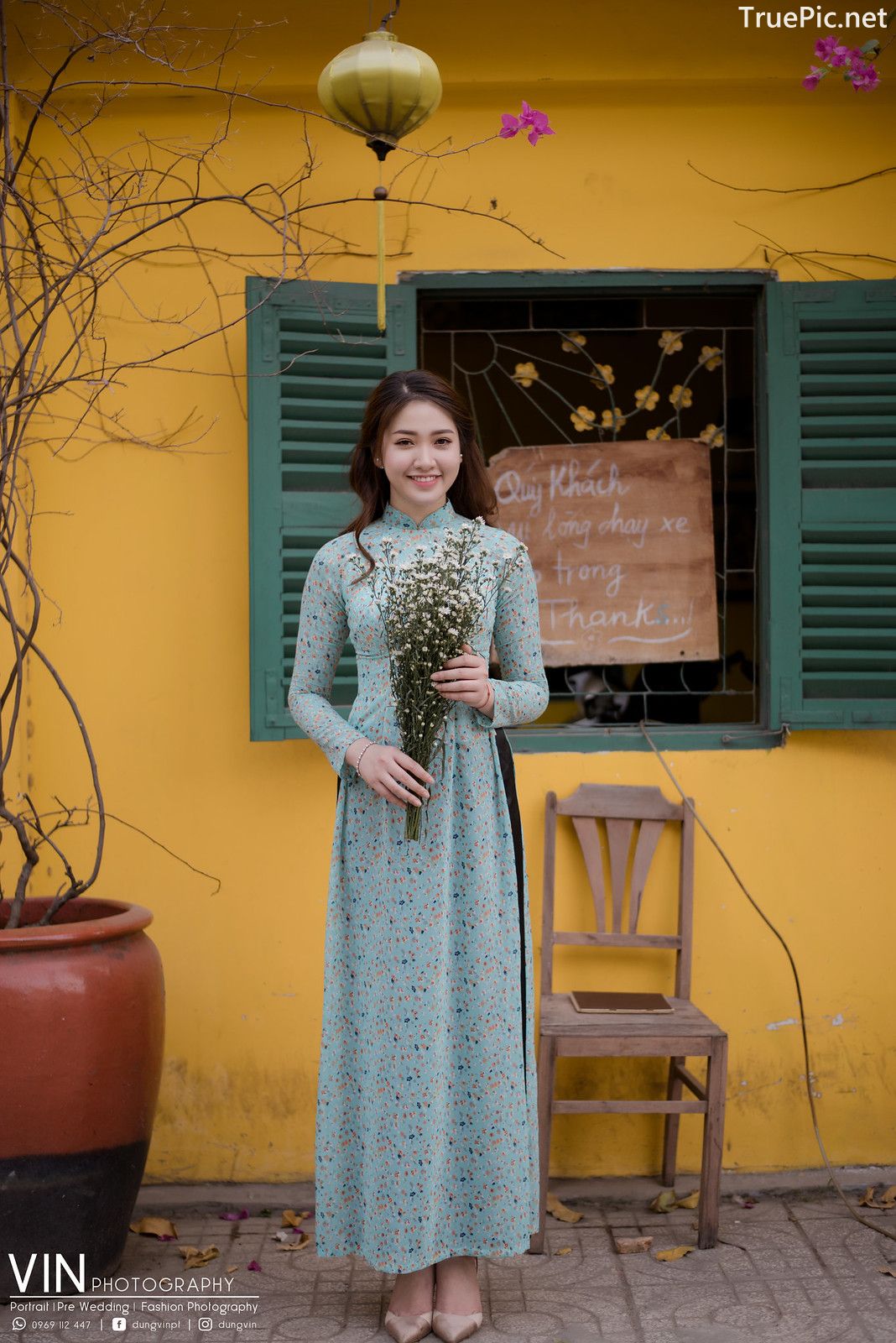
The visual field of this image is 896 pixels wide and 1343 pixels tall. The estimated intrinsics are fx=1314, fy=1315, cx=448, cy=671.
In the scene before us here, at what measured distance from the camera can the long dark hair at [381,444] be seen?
297cm

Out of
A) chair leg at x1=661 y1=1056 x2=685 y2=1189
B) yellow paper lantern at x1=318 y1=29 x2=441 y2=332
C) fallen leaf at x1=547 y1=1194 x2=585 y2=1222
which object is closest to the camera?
yellow paper lantern at x1=318 y1=29 x2=441 y2=332

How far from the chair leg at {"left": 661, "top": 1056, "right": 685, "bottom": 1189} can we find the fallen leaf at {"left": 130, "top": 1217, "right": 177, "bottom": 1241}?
56.5 inches

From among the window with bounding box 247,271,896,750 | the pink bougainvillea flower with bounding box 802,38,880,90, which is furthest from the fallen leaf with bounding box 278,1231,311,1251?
the pink bougainvillea flower with bounding box 802,38,880,90

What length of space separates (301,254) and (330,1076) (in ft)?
7.67

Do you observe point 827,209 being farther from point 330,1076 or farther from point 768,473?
point 330,1076

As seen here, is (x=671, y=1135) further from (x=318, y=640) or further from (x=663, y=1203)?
(x=318, y=640)

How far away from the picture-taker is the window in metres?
3.80

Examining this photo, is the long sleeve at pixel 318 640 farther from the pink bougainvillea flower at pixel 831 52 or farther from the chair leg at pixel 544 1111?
the pink bougainvillea flower at pixel 831 52

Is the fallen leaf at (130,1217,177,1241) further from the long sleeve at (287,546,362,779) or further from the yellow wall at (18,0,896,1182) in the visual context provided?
the long sleeve at (287,546,362,779)

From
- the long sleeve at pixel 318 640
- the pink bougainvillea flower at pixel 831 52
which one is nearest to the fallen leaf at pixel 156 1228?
the long sleeve at pixel 318 640

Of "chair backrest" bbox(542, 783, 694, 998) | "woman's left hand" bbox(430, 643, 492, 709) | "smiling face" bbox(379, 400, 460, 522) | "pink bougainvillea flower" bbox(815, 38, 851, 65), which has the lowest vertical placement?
"chair backrest" bbox(542, 783, 694, 998)

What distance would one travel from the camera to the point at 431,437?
295 cm

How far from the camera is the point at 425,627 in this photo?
2.71 m

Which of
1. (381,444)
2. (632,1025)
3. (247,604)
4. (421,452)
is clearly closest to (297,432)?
(247,604)
